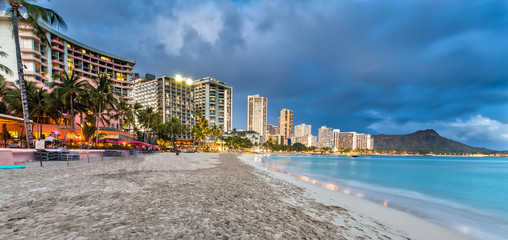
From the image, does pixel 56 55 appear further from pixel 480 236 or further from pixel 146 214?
pixel 480 236

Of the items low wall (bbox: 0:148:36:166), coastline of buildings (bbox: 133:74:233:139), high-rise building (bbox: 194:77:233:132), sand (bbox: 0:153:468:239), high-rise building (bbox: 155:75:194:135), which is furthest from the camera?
high-rise building (bbox: 194:77:233:132)

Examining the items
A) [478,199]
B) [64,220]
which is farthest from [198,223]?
[478,199]

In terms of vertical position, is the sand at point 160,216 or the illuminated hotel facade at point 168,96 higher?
the illuminated hotel facade at point 168,96

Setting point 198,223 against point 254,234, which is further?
point 198,223

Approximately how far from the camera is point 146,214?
4.52 metres

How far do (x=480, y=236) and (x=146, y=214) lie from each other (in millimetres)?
11238

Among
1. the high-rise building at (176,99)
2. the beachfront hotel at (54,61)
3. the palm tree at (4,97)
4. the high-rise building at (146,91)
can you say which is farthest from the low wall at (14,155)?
the high-rise building at (146,91)

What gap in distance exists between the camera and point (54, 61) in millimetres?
59156

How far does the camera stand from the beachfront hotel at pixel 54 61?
47.6 m

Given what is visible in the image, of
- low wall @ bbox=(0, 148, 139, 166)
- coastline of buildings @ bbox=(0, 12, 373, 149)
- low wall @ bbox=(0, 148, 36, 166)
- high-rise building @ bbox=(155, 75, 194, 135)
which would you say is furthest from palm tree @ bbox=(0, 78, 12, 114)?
high-rise building @ bbox=(155, 75, 194, 135)

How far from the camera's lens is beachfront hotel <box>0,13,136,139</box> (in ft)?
156

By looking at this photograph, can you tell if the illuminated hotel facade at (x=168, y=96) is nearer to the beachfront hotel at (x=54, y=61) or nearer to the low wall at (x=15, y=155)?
the beachfront hotel at (x=54, y=61)

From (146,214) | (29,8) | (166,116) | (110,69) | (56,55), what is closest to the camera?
(146,214)

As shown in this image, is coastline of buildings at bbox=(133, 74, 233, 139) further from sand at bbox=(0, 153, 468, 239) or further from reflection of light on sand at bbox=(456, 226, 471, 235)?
reflection of light on sand at bbox=(456, 226, 471, 235)
